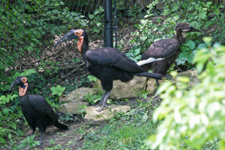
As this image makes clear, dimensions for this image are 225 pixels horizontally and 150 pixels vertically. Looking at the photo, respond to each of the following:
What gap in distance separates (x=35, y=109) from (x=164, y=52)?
2.22 metres

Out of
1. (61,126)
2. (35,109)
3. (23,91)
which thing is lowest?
(61,126)

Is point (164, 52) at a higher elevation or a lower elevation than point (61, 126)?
higher

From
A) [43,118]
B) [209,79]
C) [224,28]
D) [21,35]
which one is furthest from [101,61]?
[209,79]

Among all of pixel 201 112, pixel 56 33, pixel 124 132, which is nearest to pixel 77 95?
pixel 56 33

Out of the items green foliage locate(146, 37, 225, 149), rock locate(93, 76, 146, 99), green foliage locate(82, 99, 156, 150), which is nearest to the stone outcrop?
rock locate(93, 76, 146, 99)

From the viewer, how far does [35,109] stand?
3.76 m

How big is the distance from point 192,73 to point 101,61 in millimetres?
1732

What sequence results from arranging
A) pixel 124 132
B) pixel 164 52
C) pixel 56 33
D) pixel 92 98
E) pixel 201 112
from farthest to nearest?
1. pixel 56 33
2. pixel 92 98
3. pixel 164 52
4. pixel 124 132
5. pixel 201 112

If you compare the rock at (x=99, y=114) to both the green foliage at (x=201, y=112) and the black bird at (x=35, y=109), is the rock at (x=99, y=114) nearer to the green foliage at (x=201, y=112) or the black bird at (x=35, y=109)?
the black bird at (x=35, y=109)

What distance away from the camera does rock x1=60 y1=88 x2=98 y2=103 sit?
464 cm

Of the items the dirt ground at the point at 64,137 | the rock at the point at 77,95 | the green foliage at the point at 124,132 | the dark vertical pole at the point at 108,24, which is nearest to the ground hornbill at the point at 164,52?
the dark vertical pole at the point at 108,24

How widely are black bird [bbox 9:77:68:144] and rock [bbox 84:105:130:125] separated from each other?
0.46 metres

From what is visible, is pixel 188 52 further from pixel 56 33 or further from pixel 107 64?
pixel 56 33

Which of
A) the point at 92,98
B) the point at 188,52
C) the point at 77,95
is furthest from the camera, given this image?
the point at 77,95
